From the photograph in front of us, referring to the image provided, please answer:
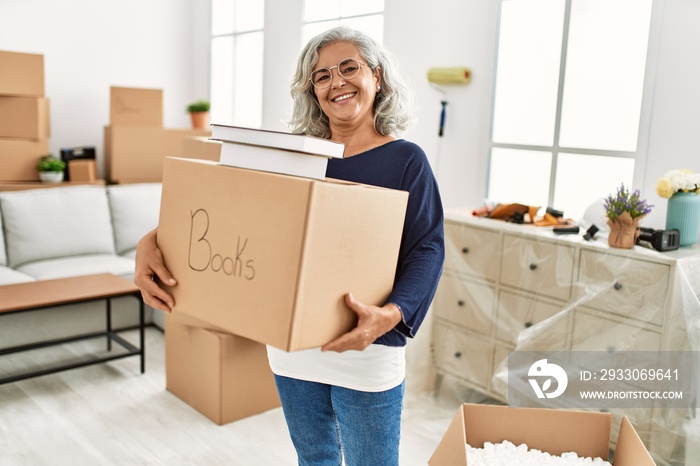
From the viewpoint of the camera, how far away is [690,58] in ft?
7.82

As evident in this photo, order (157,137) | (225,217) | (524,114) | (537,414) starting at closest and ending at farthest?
(225,217) → (537,414) → (524,114) → (157,137)

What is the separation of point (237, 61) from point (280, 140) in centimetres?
398

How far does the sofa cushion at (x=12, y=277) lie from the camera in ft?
10.8

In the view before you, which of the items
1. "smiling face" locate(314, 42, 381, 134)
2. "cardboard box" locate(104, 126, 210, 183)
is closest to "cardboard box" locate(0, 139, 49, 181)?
"cardboard box" locate(104, 126, 210, 183)

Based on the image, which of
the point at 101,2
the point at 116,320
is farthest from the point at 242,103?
the point at 116,320

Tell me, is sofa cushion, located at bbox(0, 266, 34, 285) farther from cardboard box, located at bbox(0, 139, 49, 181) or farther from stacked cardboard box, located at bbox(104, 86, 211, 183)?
stacked cardboard box, located at bbox(104, 86, 211, 183)

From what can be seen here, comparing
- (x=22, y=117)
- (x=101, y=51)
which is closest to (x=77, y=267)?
(x=22, y=117)

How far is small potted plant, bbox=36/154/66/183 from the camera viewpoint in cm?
411

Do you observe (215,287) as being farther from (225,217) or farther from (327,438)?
(327,438)

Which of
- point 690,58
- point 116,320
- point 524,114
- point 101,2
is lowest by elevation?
point 116,320

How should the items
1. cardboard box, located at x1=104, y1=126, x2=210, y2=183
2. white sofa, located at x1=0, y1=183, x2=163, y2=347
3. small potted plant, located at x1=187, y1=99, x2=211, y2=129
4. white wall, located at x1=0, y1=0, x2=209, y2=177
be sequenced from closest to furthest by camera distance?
1. white sofa, located at x1=0, y1=183, x2=163, y2=347
2. cardboard box, located at x1=104, y1=126, x2=210, y2=183
3. white wall, located at x1=0, y1=0, x2=209, y2=177
4. small potted plant, located at x1=187, y1=99, x2=211, y2=129

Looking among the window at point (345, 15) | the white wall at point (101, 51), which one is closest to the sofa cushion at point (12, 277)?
the white wall at point (101, 51)

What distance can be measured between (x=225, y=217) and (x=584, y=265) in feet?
5.47

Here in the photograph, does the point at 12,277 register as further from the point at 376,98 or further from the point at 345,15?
the point at 376,98
